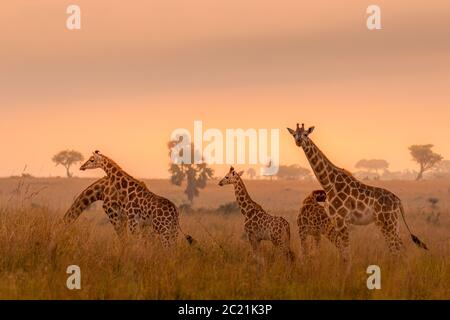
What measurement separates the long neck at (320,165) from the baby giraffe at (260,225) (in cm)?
140

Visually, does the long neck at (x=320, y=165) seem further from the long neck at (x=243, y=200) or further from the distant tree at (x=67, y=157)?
the distant tree at (x=67, y=157)

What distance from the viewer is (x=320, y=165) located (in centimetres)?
1483

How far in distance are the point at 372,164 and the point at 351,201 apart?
104 meters

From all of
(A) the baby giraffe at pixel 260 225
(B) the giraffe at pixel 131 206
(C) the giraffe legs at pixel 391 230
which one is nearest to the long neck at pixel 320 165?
(C) the giraffe legs at pixel 391 230

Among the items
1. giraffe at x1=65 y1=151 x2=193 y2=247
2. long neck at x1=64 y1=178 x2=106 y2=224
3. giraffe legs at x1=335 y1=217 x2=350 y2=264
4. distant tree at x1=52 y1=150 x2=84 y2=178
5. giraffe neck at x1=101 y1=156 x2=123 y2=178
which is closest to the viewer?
giraffe legs at x1=335 y1=217 x2=350 y2=264

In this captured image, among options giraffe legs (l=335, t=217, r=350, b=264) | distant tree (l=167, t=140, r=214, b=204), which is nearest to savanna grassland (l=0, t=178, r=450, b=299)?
giraffe legs (l=335, t=217, r=350, b=264)

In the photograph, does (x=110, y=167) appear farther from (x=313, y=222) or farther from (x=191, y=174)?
(x=191, y=174)

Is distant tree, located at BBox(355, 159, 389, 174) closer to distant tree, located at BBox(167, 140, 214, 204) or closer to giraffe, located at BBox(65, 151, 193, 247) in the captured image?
distant tree, located at BBox(167, 140, 214, 204)

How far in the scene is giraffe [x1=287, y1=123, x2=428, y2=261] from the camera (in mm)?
14523

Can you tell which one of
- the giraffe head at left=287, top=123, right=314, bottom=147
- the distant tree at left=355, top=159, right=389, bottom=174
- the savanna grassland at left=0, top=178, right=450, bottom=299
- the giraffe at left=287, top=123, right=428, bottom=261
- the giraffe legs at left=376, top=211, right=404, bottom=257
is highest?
the distant tree at left=355, top=159, right=389, bottom=174

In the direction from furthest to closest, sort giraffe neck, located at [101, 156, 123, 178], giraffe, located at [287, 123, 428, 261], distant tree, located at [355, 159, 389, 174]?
1. distant tree, located at [355, 159, 389, 174]
2. giraffe neck, located at [101, 156, 123, 178]
3. giraffe, located at [287, 123, 428, 261]

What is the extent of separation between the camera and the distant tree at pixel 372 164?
115000 mm
